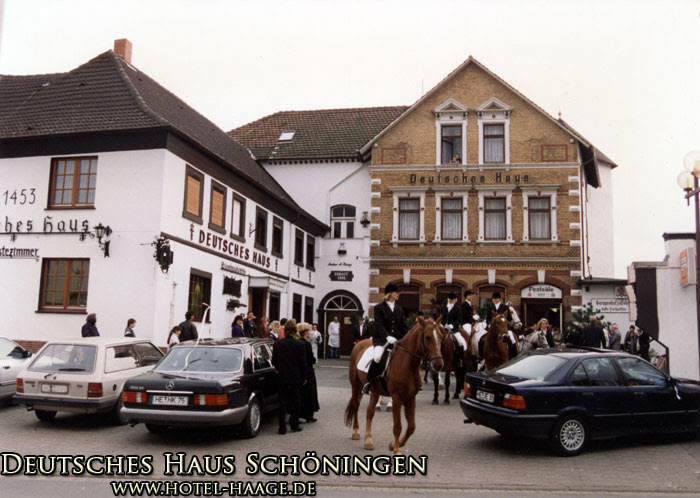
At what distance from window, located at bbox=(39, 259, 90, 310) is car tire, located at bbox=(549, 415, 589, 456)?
46.0 feet

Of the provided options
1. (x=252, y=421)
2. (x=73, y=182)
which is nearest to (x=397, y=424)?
(x=252, y=421)

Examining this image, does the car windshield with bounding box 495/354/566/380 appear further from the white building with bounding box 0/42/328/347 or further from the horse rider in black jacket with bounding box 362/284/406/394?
the white building with bounding box 0/42/328/347

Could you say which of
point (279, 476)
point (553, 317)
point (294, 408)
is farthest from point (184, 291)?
point (553, 317)

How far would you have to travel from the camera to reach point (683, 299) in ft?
42.9

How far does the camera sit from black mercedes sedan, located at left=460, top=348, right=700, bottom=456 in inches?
364

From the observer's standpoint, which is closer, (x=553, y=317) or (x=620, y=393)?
(x=620, y=393)

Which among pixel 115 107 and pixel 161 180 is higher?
pixel 115 107

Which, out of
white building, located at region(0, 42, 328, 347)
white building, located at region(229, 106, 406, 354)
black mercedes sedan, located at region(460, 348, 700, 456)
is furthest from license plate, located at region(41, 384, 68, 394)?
white building, located at region(229, 106, 406, 354)

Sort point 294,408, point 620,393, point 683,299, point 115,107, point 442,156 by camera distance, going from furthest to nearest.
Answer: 1. point 442,156
2. point 115,107
3. point 683,299
4. point 294,408
5. point 620,393

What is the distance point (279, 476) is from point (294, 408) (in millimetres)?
2965

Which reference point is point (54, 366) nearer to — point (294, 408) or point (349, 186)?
point (294, 408)

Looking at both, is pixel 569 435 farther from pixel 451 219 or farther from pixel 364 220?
pixel 364 220

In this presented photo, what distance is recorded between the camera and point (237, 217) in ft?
77.1

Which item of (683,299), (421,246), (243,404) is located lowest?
(243,404)
